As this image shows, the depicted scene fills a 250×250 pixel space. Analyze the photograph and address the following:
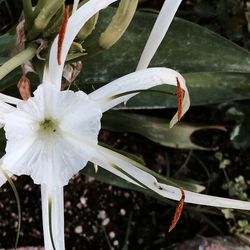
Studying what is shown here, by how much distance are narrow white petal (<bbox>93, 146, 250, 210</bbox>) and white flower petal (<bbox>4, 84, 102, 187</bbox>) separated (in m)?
0.03

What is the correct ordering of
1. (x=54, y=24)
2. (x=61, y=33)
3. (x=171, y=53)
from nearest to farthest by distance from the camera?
(x=61, y=33) < (x=54, y=24) < (x=171, y=53)

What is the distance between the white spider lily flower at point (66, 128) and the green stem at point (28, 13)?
2.6 inches

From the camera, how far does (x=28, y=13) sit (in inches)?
26.3

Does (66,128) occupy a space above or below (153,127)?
below

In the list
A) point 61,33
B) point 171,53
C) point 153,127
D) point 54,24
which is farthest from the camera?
point 153,127

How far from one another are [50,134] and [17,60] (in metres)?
0.08

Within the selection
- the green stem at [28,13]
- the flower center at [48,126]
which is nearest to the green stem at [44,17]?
the green stem at [28,13]

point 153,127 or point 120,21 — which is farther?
point 153,127

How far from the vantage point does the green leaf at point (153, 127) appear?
1.05 meters

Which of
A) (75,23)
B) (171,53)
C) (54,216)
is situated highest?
(171,53)

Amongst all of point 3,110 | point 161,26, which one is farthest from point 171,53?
point 3,110

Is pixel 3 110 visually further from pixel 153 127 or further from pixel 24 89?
pixel 153 127

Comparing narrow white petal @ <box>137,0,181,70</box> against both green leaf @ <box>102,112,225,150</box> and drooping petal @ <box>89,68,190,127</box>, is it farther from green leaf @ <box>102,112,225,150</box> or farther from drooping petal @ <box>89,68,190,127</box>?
green leaf @ <box>102,112,225,150</box>

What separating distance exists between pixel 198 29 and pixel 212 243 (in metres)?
0.38
